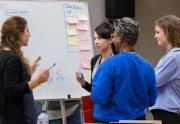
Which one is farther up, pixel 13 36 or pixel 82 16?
pixel 82 16

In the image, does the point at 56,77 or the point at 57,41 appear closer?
the point at 56,77

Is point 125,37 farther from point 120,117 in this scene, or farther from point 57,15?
point 57,15

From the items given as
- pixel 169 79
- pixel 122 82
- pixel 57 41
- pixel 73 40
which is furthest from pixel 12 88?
pixel 73 40

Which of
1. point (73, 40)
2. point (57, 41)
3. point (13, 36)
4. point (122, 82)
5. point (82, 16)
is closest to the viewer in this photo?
point (122, 82)

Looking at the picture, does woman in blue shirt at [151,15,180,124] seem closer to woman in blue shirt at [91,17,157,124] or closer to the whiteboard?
woman in blue shirt at [91,17,157,124]

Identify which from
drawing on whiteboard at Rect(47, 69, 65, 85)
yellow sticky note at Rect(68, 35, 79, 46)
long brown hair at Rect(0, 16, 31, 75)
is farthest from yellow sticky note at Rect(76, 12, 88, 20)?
long brown hair at Rect(0, 16, 31, 75)

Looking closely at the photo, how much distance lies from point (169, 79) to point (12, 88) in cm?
103

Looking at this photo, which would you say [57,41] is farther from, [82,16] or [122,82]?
[122,82]

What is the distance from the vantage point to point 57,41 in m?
3.89

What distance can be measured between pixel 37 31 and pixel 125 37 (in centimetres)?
157

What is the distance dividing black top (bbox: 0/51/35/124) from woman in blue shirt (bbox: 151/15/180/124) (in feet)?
2.88

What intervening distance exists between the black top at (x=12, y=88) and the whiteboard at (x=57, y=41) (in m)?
1.09

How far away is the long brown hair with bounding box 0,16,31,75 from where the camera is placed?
2.59 meters

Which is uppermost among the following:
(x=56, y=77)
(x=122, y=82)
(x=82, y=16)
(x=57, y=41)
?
(x=82, y=16)
